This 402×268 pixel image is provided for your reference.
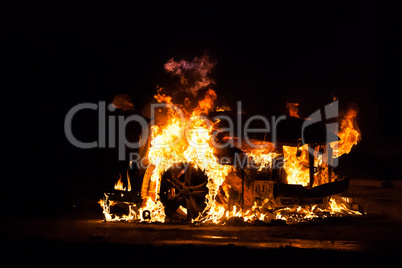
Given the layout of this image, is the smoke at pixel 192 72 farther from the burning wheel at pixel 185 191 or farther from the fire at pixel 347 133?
the fire at pixel 347 133

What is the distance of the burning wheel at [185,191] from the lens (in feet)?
32.5

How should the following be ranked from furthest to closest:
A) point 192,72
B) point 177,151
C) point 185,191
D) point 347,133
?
1. point 192,72
2. point 347,133
3. point 177,151
4. point 185,191

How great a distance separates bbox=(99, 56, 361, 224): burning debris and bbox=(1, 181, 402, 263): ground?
0.61 m

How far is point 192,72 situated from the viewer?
13.3 meters

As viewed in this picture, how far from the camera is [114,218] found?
33.4 feet

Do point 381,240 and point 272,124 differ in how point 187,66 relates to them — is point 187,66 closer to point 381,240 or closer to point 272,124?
point 272,124

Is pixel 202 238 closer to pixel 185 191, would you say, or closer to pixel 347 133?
pixel 185 191

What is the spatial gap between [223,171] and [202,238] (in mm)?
2691

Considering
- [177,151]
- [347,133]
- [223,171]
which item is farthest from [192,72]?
[347,133]

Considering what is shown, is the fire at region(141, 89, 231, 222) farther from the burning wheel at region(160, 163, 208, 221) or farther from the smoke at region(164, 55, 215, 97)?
the smoke at region(164, 55, 215, 97)

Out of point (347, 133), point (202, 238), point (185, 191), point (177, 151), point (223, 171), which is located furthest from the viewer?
point (347, 133)

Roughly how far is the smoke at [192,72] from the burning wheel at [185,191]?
340 cm

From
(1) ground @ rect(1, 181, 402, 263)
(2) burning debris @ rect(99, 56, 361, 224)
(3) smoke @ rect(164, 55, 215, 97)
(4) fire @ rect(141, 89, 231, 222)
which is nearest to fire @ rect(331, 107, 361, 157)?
(2) burning debris @ rect(99, 56, 361, 224)

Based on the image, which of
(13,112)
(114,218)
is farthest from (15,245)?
(13,112)
